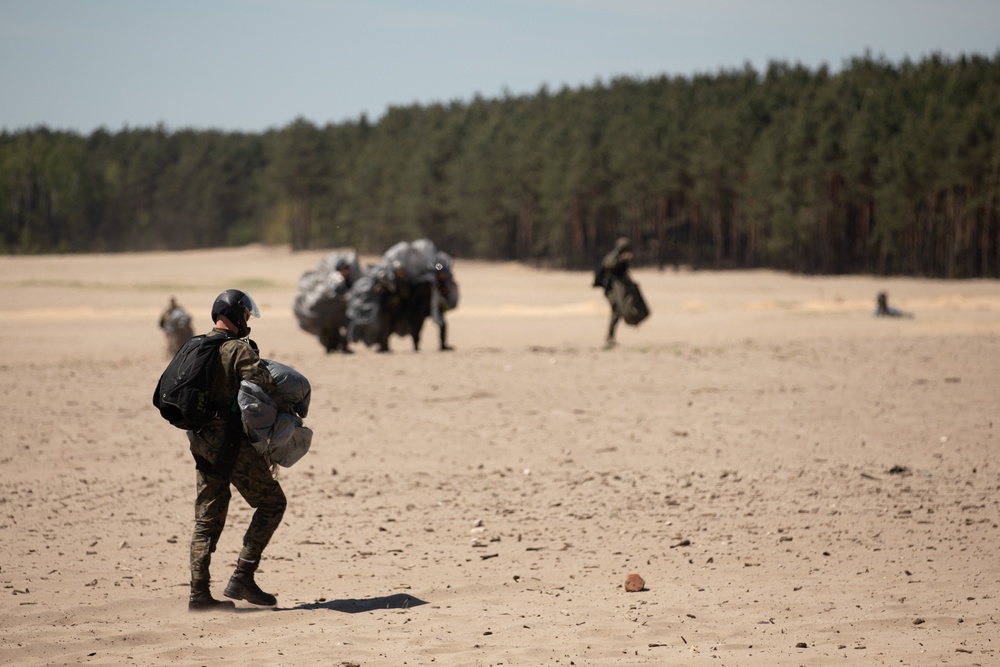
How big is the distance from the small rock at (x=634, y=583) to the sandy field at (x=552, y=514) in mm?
82

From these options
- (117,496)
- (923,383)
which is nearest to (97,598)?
(117,496)

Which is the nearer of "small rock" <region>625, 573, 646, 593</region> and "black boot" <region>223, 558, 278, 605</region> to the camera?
"black boot" <region>223, 558, 278, 605</region>

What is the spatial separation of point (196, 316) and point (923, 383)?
26416 millimetres

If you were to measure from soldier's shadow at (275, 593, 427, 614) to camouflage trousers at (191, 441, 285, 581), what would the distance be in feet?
1.65

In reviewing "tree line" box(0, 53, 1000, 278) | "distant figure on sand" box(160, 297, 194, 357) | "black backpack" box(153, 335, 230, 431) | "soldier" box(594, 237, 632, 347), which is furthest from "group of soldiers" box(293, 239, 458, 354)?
"tree line" box(0, 53, 1000, 278)

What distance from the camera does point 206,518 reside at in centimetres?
656

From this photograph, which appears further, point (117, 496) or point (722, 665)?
point (117, 496)

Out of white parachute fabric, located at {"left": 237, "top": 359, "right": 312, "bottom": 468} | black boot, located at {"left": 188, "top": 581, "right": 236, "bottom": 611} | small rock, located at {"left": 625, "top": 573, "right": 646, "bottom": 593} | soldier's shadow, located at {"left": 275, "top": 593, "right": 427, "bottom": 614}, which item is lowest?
soldier's shadow, located at {"left": 275, "top": 593, "right": 427, "bottom": 614}

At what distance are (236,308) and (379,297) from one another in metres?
13.1

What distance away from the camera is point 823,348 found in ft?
61.5

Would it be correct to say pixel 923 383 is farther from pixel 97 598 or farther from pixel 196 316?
pixel 196 316

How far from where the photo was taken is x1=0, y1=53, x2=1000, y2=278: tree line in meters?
55.5

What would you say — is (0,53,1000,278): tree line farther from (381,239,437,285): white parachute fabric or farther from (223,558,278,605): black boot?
(223,558,278,605): black boot

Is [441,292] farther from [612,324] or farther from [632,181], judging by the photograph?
[632,181]
